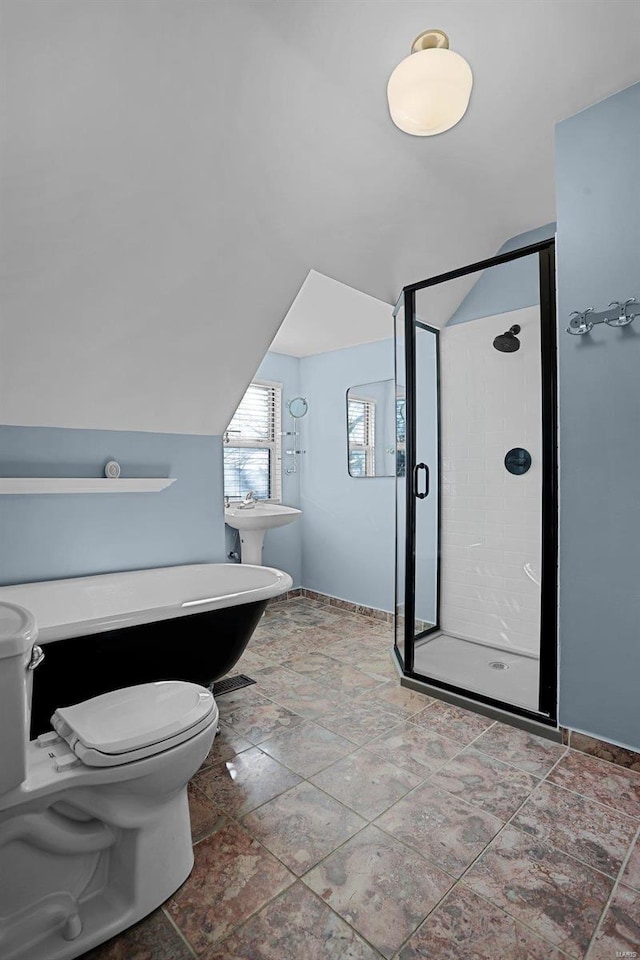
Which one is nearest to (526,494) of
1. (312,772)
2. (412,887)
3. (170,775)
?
(312,772)

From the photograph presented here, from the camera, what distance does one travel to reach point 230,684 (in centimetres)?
294

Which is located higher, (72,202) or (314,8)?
(314,8)

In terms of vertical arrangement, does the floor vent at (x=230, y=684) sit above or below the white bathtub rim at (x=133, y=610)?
below

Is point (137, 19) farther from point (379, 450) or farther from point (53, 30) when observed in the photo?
point (379, 450)

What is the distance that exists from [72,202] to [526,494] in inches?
104

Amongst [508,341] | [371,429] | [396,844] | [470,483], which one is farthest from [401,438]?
[396,844]

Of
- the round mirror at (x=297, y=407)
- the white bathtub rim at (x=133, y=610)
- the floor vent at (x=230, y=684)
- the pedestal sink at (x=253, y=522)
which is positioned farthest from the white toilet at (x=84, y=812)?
the round mirror at (x=297, y=407)

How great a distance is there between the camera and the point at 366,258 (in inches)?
121

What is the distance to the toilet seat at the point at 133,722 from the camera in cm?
137

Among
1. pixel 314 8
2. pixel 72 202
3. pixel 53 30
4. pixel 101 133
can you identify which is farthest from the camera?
pixel 72 202

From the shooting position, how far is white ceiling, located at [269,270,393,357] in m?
3.34

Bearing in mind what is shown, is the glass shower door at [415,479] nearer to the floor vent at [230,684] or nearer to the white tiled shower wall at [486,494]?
the white tiled shower wall at [486,494]

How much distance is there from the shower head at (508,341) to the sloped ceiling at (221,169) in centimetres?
65

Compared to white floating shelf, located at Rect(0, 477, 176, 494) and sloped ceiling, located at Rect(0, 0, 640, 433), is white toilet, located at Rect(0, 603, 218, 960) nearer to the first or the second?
white floating shelf, located at Rect(0, 477, 176, 494)
